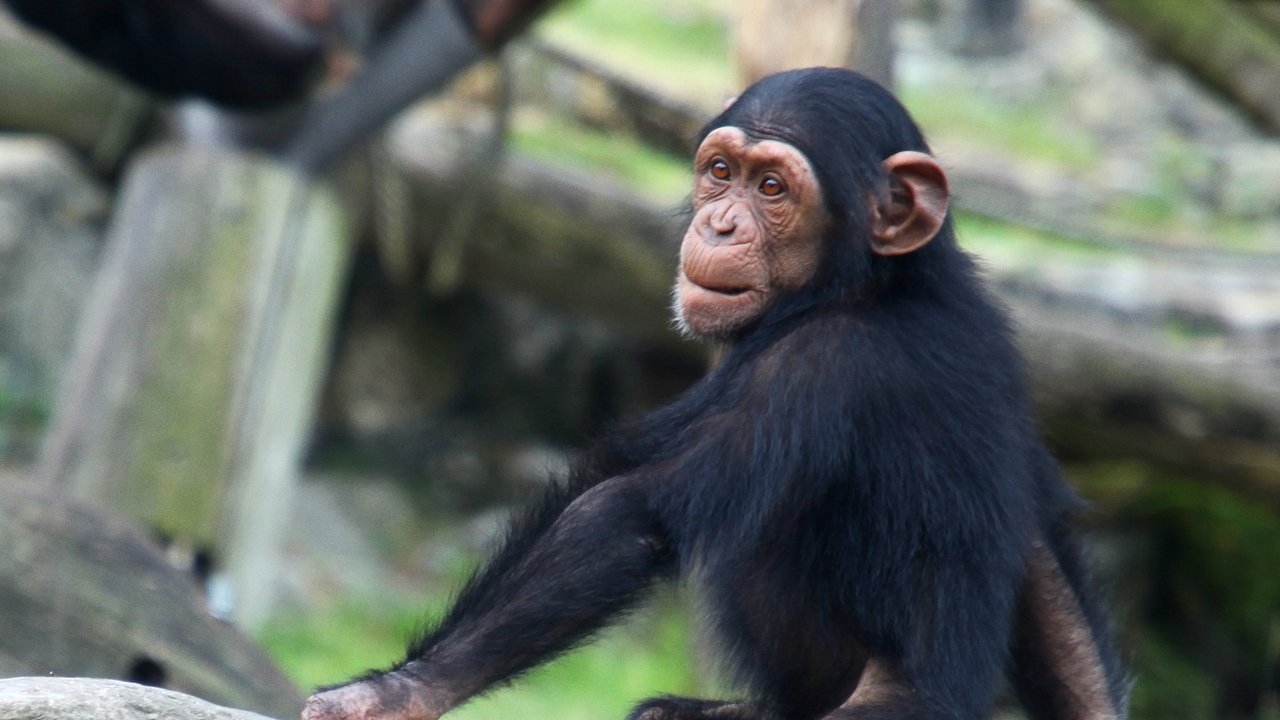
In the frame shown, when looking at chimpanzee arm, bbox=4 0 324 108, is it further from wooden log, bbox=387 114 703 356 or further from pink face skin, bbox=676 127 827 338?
pink face skin, bbox=676 127 827 338

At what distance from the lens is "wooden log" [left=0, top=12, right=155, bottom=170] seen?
20.0 ft

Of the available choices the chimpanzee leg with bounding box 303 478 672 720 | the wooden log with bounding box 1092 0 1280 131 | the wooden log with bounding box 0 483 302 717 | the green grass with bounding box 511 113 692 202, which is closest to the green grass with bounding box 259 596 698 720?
the green grass with bounding box 511 113 692 202

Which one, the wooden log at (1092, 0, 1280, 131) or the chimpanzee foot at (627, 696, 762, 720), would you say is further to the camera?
the wooden log at (1092, 0, 1280, 131)

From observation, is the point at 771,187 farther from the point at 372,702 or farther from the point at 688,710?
the point at 372,702

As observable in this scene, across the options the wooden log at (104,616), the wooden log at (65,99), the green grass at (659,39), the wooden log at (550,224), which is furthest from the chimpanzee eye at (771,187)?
the green grass at (659,39)

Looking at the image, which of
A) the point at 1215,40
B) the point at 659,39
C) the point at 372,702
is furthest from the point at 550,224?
the point at 372,702

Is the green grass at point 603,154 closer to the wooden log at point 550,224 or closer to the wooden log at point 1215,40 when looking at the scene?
the wooden log at point 550,224

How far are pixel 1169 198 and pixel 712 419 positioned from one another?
6.86 meters

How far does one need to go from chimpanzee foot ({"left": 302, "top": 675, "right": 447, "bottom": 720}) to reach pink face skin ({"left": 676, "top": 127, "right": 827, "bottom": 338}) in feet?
2.71

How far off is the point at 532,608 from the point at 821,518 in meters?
0.51

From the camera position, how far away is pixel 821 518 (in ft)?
8.83

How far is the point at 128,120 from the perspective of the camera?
629 centimetres

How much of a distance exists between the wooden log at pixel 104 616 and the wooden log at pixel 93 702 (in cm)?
102

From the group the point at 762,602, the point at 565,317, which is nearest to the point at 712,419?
the point at 762,602
